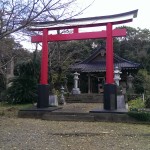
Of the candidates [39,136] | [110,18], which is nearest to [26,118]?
[39,136]

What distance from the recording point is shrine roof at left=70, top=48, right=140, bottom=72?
106 ft

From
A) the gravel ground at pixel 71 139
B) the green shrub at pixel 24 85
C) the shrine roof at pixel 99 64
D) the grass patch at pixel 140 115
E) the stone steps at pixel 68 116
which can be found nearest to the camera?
the gravel ground at pixel 71 139

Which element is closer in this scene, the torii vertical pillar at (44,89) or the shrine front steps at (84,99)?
the torii vertical pillar at (44,89)

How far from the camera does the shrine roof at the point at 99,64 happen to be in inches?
1268

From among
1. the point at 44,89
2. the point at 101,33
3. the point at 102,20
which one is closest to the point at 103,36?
the point at 101,33

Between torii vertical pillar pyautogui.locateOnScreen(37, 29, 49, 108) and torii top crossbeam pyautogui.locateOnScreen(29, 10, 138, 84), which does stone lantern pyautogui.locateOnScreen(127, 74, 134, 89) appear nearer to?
torii top crossbeam pyautogui.locateOnScreen(29, 10, 138, 84)

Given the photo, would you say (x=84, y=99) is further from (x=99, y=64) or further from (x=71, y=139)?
(x=71, y=139)

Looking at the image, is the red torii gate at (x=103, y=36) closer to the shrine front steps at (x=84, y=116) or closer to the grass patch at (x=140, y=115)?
the shrine front steps at (x=84, y=116)

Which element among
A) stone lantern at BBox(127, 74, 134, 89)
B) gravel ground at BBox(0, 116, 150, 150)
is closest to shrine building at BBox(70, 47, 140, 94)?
stone lantern at BBox(127, 74, 134, 89)

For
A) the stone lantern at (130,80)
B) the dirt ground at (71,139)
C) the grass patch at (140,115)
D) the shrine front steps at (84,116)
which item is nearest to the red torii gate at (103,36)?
the shrine front steps at (84,116)

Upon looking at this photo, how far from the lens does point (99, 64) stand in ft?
115

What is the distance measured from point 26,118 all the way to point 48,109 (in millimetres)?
1232

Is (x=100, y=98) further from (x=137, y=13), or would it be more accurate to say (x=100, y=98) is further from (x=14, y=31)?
(x=14, y=31)

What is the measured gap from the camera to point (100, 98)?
87.5 feet
